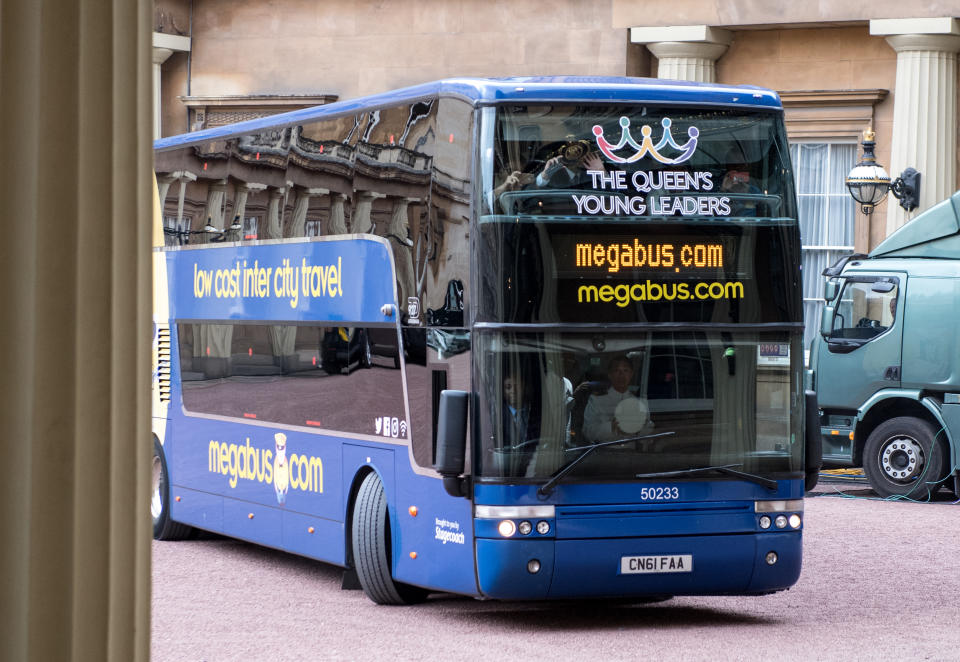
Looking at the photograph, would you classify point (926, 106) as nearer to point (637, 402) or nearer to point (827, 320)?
point (827, 320)

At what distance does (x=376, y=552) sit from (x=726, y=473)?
2489 mm

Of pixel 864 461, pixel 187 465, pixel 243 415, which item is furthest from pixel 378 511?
pixel 864 461

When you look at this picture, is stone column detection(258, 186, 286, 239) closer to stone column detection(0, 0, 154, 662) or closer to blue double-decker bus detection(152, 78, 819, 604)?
blue double-decker bus detection(152, 78, 819, 604)

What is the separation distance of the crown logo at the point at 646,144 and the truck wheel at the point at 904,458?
10.2 metres

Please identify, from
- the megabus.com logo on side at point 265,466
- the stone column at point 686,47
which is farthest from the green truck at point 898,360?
the megabus.com logo on side at point 265,466

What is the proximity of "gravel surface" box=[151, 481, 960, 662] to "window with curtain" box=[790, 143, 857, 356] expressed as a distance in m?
12.2

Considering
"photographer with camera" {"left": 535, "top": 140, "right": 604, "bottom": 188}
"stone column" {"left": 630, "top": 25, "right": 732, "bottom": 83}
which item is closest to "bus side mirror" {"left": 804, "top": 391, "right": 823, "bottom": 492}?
"photographer with camera" {"left": 535, "top": 140, "right": 604, "bottom": 188}

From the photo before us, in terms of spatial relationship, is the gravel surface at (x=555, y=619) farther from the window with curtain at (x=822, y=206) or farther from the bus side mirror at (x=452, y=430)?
the window with curtain at (x=822, y=206)

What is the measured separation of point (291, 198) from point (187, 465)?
3.27 m

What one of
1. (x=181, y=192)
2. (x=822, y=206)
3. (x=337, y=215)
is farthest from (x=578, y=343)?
(x=822, y=206)

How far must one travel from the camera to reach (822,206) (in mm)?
26703

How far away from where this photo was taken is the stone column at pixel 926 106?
80.8 feet

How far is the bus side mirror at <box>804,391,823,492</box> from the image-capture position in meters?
10.8

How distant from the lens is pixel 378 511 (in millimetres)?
11516
